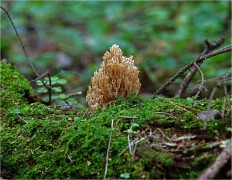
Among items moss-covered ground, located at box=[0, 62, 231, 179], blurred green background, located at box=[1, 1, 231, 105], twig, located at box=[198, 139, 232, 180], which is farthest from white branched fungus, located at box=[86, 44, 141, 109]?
blurred green background, located at box=[1, 1, 231, 105]

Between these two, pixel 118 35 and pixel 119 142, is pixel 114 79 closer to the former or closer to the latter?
pixel 119 142

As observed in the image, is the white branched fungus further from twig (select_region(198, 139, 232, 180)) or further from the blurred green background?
the blurred green background

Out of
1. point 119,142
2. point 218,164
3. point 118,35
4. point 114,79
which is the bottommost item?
point 218,164

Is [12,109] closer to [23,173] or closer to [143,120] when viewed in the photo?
[23,173]

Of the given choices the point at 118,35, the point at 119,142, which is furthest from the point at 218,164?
the point at 118,35

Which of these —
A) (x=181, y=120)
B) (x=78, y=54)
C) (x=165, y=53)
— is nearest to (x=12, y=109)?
(x=181, y=120)

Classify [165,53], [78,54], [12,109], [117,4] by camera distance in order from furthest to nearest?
1. [117,4]
2. [78,54]
3. [165,53]
4. [12,109]
